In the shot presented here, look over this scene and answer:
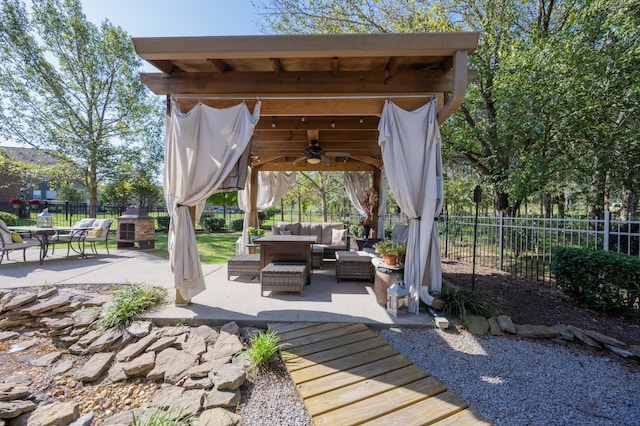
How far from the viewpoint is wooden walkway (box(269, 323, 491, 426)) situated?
1868 millimetres

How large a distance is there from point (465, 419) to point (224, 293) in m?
3.40

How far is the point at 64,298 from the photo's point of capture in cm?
369

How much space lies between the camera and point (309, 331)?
10.0 feet

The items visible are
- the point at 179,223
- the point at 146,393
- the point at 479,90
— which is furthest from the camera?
the point at 479,90

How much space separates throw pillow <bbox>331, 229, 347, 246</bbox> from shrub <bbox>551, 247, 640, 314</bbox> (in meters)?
4.15

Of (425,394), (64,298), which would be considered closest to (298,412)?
(425,394)

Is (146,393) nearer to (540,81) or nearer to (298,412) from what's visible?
(298,412)

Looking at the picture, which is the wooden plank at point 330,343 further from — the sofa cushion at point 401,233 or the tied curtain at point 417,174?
the sofa cushion at point 401,233

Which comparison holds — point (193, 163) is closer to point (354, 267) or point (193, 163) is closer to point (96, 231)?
point (354, 267)

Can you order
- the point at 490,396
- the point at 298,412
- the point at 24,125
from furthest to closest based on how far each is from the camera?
the point at 24,125 → the point at 490,396 → the point at 298,412

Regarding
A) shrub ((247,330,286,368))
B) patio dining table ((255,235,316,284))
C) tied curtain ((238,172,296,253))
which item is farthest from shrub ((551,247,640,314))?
tied curtain ((238,172,296,253))

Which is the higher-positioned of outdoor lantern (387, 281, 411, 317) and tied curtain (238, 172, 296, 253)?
tied curtain (238, 172, 296, 253)

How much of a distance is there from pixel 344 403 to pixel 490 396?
3.83ft

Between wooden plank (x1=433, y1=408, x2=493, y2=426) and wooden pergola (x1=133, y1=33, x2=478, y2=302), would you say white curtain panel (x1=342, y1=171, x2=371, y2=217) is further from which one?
wooden plank (x1=433, y1=408, x2=493, y2=426)
